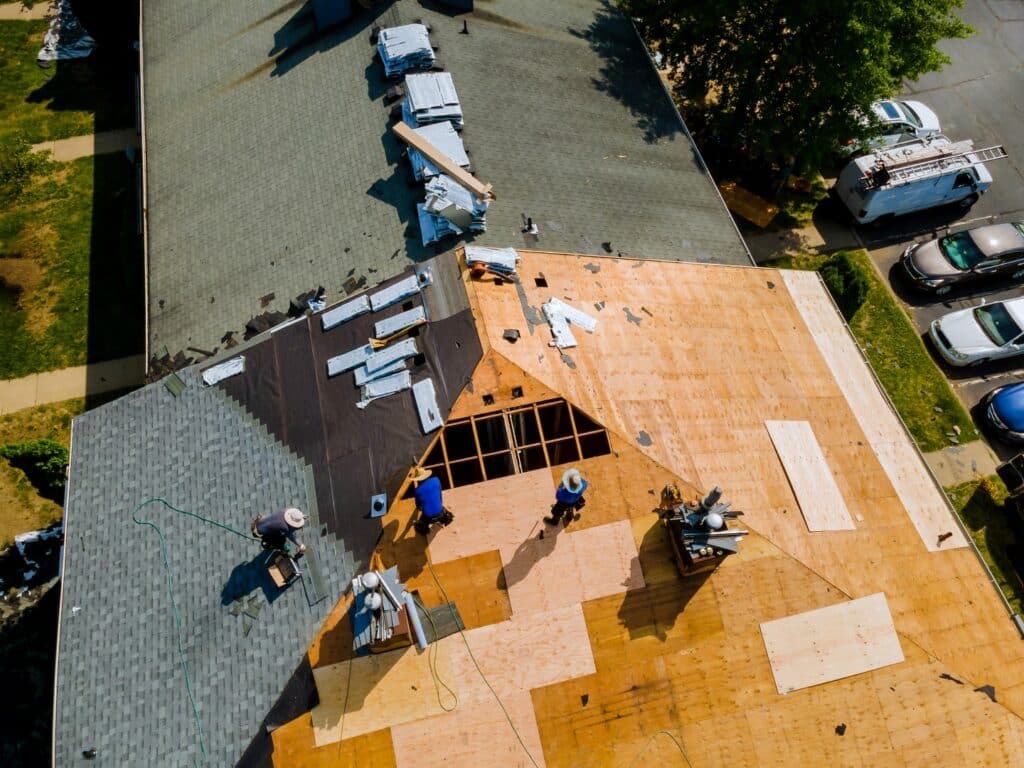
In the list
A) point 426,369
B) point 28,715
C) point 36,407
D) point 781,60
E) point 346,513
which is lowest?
point 28,715

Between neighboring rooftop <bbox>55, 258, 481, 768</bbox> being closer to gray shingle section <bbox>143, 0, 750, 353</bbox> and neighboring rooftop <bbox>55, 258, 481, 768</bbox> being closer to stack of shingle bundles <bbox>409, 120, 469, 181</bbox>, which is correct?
gray shingle section <bbox>143, 0, 750, 353</bbox>

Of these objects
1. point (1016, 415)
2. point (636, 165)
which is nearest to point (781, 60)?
point (636, 165)

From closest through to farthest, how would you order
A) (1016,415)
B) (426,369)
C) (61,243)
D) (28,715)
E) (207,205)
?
(426,369) < (28,715) < (207,205) < (1016,415) < (61,243)

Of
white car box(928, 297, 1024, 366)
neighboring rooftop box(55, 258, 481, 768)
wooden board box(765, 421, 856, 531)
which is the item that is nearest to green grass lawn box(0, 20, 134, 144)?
neighboring rooftop box(55, 258, 481, 768)

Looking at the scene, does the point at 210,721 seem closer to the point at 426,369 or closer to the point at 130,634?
the point at 130,634

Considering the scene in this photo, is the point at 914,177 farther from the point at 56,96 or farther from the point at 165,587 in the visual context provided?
the point at 56,96

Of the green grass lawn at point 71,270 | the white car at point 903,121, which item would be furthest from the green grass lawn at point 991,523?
the green grass lawn at point 71,270

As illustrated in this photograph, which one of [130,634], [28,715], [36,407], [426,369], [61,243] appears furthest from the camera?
[61,243]
